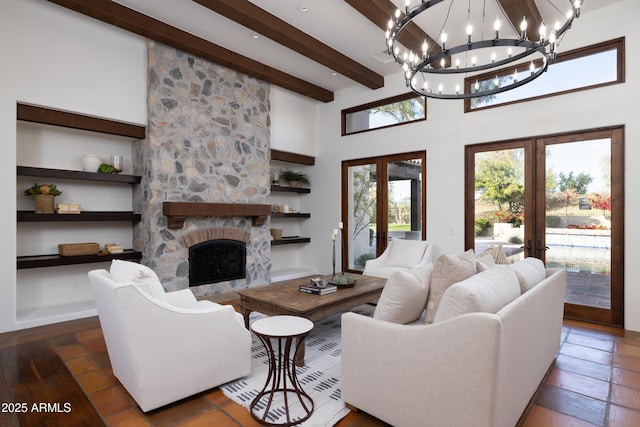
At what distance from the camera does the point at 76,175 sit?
415 cm

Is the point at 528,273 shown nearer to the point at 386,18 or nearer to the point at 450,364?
the point at 450,364

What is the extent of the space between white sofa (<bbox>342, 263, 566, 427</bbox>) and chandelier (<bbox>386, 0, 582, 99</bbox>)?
Answer: 172 cm

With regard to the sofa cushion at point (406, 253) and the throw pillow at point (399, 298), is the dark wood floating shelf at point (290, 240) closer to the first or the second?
the sofa cushion at point (406, 253)

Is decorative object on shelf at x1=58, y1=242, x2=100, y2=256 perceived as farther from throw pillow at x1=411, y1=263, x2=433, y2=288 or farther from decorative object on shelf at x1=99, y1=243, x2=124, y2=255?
throw pillow at x1=411, y1=263, x2=433, y2=288

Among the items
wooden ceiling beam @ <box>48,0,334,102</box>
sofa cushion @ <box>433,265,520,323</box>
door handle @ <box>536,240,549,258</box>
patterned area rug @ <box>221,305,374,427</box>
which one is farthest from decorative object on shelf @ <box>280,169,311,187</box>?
sofa cushion @ <box>433,265,520,323</box>

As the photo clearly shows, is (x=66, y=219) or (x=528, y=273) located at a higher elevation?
(x=66, y=219)

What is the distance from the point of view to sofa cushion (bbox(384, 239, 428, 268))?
16.8 feet

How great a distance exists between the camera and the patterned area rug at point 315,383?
219cm

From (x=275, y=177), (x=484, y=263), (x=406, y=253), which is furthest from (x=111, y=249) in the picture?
(x=484, y=263)

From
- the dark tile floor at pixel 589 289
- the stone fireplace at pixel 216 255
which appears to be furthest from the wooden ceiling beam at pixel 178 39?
the dark tile floor at pixel 589 289

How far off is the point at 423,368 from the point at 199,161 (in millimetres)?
4348

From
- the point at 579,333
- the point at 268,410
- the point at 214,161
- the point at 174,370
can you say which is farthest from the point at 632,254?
the point at 214,161

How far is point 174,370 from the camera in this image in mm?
2248

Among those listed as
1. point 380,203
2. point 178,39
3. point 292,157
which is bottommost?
point 380,203
